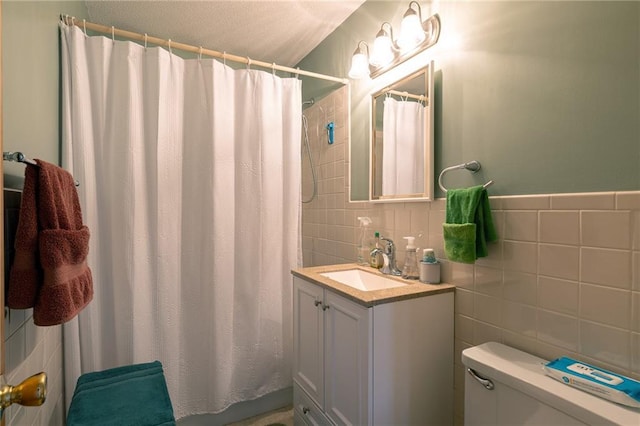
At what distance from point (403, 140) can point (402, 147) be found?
35 mm

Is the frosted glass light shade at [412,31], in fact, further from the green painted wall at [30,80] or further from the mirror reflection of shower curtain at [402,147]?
the green painted wall at [30,80]

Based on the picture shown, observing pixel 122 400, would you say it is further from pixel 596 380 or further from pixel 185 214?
pixel 596 380

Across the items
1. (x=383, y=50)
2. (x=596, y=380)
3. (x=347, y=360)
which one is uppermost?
(x=383, y=50)

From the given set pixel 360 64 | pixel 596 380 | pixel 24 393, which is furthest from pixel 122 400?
pixel 360 64

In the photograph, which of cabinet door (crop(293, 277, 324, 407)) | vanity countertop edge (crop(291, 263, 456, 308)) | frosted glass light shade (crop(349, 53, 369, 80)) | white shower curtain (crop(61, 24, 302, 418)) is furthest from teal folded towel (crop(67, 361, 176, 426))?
frosted glass light shade (crop(349, 53, 369, 80))

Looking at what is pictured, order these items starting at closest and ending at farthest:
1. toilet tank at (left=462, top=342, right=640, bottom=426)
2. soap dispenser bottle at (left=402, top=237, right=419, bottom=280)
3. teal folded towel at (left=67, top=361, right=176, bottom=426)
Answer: toilet tank at (left=462, top=342, right=640, bottom=426) < teal folded towel at (left=67, top=361, right=176, bottom=426) < soap dispenser bottle at (left=402, top=237, right=419, bottom=280)

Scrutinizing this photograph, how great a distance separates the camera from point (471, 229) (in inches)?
44.3

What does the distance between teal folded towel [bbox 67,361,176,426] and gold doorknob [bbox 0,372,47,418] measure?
0.71 meters

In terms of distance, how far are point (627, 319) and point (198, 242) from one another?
181 centimetres

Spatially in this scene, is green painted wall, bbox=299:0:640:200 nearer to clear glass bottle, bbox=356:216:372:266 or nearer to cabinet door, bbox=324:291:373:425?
clear glass bottle, bbox=356:216:372:266

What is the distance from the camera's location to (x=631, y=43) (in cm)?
86

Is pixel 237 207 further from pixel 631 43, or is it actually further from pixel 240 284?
pixel 631 43

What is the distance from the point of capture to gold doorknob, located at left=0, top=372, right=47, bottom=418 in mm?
531

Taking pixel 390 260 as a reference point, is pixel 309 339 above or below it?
below
